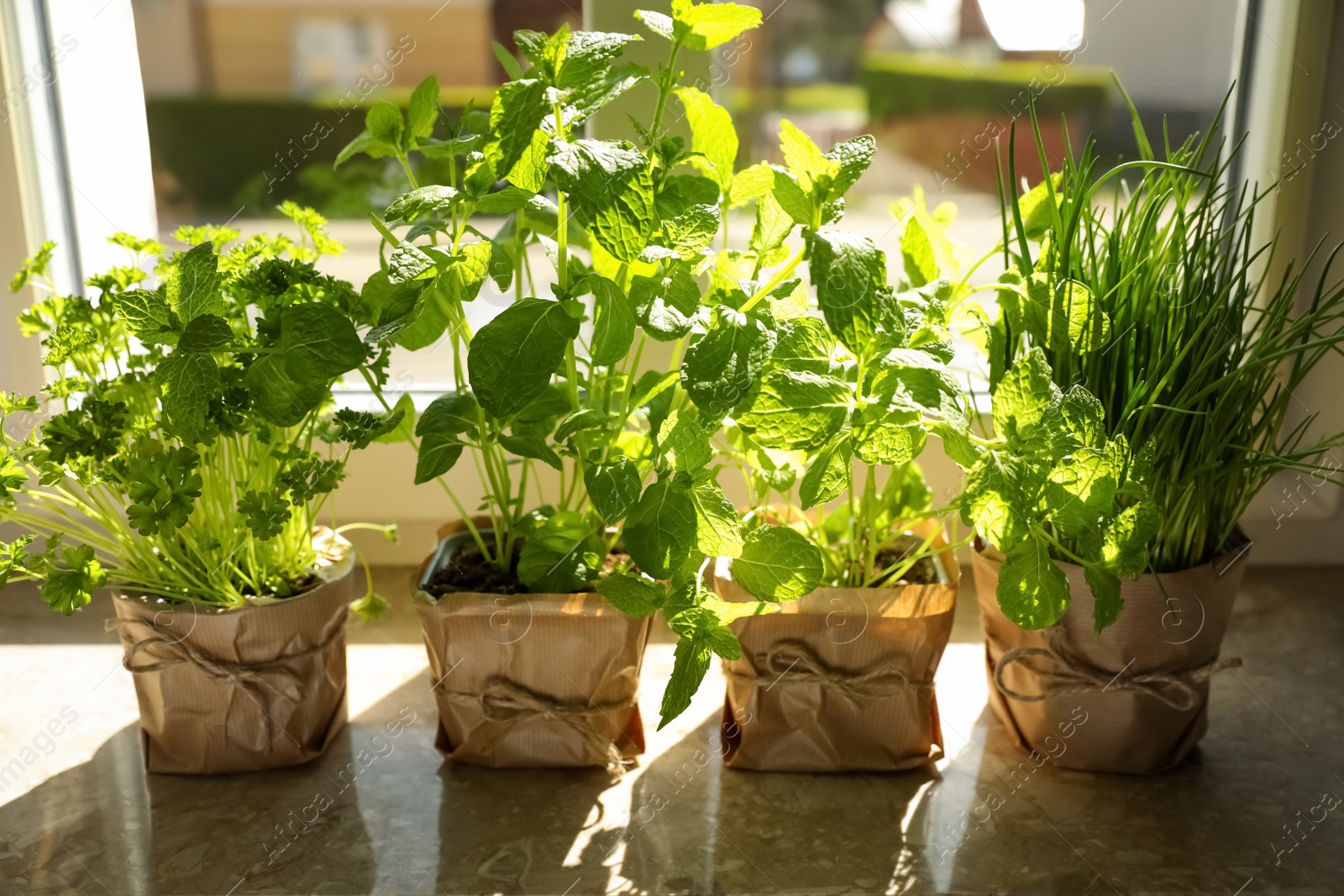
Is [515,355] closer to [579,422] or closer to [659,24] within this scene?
[579,422]

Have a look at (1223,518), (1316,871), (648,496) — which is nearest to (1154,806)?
(1316,871)

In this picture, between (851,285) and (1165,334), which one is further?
(1165,334)

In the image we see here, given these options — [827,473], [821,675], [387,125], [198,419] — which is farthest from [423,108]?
[821,675]

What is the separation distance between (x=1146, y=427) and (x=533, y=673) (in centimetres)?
45

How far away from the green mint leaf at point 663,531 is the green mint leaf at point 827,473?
0.22ft

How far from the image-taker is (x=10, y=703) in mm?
893

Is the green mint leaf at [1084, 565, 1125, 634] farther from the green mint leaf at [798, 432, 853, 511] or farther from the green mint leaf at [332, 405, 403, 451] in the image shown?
the green mint leaf at [332, 405, 403, 451]

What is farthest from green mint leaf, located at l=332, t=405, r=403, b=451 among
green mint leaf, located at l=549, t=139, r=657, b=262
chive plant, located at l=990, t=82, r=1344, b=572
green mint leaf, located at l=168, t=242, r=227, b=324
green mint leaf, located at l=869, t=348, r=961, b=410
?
chive plant, located at l=990, t=82, r=1344, b=572

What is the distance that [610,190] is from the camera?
59cm

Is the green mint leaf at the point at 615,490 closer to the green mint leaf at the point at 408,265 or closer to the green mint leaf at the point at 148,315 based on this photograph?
the green mint leaf at the point at 408,265

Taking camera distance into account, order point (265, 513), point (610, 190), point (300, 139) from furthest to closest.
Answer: point (300, 139)
point (265, 513)
point (610, 190)

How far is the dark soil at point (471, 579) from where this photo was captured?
2.57 ft

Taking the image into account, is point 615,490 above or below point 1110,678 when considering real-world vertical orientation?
above

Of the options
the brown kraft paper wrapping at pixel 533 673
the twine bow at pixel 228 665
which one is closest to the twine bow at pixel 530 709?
the brown kraft paper wrapping at pixel 533 673
